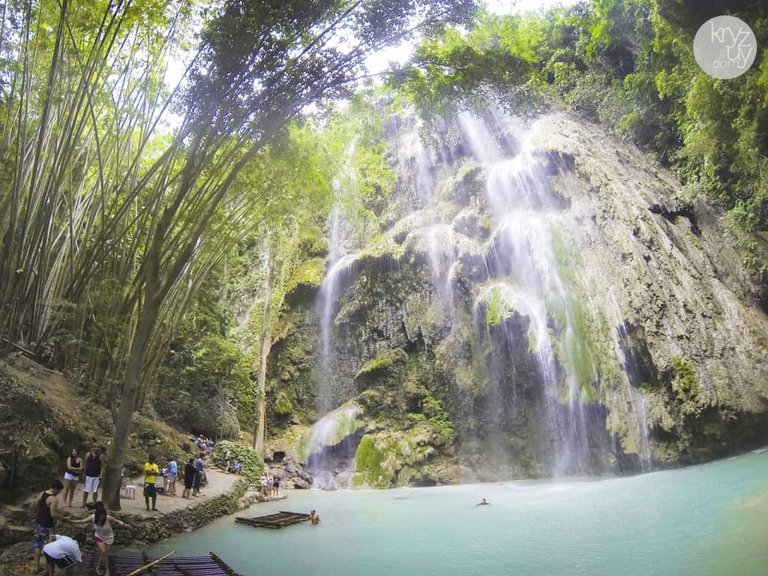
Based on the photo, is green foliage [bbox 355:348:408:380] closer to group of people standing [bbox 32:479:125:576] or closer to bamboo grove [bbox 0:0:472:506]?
bamboo grove [bbox 0:0:472:506]

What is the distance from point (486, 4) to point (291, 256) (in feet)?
48.2

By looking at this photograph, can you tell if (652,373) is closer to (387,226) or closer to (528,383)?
(528,383)

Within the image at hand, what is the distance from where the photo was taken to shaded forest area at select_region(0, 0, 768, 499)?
6.62 m

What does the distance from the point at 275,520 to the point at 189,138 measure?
651 centimetres

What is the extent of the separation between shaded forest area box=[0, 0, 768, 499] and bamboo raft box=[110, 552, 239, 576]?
156cm

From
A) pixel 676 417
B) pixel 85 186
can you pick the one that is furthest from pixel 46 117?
pixel 676 417

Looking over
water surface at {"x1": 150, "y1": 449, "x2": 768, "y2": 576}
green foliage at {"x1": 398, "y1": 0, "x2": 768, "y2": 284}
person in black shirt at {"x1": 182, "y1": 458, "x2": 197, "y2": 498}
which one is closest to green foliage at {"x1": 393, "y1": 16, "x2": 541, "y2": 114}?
green foliage at {"x1": 398, "y1": 0, "x2": 768, "y2": 284}

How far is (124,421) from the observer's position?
6.81m

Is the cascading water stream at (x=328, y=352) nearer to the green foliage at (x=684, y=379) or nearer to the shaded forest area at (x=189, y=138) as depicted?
the shaded forest area at (x=189, y=138)

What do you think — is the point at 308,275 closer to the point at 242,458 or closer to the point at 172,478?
the point at 242,458

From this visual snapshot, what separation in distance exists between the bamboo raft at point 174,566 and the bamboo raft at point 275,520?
262cm

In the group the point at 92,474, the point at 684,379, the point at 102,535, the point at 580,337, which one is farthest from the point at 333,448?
the point at 102,535

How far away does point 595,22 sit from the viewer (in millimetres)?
20266

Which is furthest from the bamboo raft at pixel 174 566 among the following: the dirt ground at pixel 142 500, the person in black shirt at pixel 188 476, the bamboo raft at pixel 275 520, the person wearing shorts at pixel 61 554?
the person in black shirt at pixel 188 476
